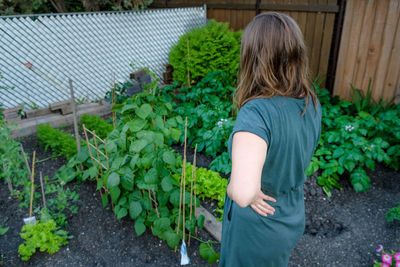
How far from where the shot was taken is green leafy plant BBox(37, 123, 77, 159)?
2.88 meters

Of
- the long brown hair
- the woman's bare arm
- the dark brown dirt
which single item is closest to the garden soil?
the dark brown dirt

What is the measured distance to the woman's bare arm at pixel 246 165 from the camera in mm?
868

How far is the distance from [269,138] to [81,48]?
4.80 meters

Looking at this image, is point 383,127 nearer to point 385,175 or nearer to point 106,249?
point 385,175

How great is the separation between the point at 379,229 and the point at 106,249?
2180 millimetres

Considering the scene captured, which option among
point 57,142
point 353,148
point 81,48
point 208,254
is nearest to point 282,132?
point 208,254

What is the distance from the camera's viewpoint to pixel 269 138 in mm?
937

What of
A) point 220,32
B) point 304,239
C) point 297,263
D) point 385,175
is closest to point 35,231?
point 297,263

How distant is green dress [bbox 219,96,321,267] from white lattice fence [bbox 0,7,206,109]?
4258mm

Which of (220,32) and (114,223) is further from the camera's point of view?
(220,32)

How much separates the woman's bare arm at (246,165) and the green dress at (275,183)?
3 cm

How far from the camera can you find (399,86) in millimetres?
3734

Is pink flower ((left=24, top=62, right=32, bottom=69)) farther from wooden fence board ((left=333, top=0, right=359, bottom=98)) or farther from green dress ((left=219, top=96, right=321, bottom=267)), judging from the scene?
wooden fence board ((left=333, top=0, right=359, bottom=98))

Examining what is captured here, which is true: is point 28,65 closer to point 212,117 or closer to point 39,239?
point 212,117
